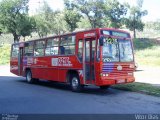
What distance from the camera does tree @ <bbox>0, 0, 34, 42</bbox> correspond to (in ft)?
234

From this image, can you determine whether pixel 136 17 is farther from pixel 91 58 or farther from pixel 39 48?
pixel 91 58

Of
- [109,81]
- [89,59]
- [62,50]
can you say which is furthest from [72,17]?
[109,81]

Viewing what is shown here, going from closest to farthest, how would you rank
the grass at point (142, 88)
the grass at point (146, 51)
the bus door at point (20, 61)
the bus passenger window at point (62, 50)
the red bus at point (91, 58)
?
1. the grass at point (142, 88)
2. the red bus at point (91, 58)
3. the bus passenger window at point (62, 50)
4. the bus door at point (20, 61)
5. the grass at point (146, 51)

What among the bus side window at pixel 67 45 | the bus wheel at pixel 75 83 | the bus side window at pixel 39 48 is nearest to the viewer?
the bus wheel at pixel 75 83

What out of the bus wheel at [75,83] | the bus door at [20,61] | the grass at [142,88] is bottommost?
the grass at [142,88]

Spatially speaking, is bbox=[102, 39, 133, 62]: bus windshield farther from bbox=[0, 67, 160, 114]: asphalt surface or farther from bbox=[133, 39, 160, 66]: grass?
bbox=[133, 39, 160, 66]: grass

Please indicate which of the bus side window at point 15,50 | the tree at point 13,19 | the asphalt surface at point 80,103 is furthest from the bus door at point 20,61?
the tree at point 13,19

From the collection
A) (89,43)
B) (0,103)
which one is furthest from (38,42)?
(0,103)

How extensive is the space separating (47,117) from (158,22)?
370ft

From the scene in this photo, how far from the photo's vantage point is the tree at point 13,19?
7119 centimetres

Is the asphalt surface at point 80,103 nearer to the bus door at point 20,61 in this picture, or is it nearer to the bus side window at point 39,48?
the bus side window at point 39,48

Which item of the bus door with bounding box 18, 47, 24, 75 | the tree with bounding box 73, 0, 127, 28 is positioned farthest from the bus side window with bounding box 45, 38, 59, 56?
the tree with bounding box 73, 0, 127, 28

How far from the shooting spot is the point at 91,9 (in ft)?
237

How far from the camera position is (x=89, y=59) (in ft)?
55.8
